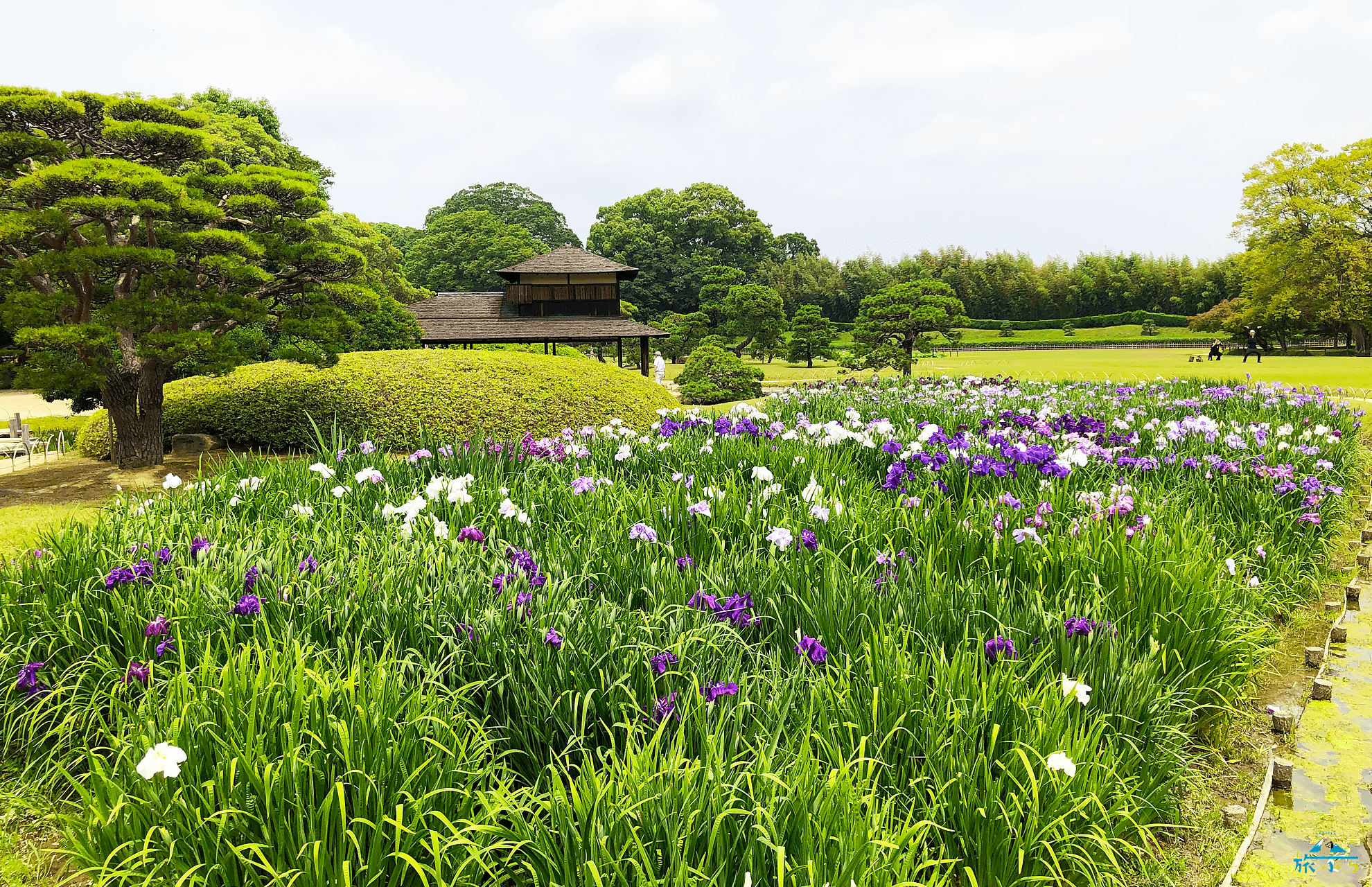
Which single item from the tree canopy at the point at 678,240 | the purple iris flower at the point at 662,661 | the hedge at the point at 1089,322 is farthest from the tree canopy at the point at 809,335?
the purple iris flower at the point at 662,661

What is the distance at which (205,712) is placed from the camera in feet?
7.54

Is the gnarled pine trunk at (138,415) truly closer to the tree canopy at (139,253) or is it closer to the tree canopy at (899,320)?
the tree canopy at (139,253)

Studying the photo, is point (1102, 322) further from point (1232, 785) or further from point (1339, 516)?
point (1232, 785)

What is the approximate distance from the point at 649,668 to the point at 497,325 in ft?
88.3

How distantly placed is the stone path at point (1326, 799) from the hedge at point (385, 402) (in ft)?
33.6

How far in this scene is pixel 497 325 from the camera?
28031 mm

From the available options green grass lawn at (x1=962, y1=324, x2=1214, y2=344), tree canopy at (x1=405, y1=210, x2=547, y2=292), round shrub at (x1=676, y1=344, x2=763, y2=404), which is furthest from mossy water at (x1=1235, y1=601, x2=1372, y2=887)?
tree canopy at (x1=405, y1=210, x2=547, y2=292)

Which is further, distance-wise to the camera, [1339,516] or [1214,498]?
Result: [1339,516]

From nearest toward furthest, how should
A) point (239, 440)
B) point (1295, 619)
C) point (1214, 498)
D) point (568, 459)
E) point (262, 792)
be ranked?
point (262, 792), point (1295, 619), point (1214, 498), point (568, 459), point (239, 440)

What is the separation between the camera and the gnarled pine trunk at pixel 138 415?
1121 centimetres

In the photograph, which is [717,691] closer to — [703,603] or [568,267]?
[703,603]

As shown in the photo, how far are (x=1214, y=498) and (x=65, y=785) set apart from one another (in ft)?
20.9

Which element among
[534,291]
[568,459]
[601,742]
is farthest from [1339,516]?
[534,291]

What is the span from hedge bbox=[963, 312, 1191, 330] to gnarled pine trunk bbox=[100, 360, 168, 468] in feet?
173
